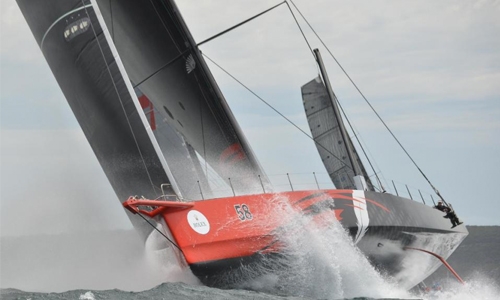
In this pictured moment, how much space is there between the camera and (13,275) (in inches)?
380

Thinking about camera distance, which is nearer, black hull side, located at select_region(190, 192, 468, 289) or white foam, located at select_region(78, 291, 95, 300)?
white foam, located at select_region(78, 291, 95, 300)

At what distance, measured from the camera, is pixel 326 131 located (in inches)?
579

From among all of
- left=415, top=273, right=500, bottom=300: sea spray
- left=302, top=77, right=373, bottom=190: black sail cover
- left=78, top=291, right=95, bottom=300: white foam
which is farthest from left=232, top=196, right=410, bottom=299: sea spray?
left=302, top=77, right=373, bottom=190: black sail cover

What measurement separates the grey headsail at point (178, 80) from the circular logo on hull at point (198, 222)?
5.29ft

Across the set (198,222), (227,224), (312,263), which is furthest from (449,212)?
(198,222)

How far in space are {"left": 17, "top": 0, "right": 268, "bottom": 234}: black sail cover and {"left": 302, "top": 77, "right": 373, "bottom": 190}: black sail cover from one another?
209 inches

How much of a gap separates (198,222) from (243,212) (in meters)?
0.54

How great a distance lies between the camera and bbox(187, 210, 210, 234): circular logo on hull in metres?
7.55

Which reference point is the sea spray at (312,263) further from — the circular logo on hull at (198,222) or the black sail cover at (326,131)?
the black sail cover at (326,131)

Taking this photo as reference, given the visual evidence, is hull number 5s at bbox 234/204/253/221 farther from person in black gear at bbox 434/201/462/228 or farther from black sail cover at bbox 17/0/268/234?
person in black gear at bbox 434/201/462/228

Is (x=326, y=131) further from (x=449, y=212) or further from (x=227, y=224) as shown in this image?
(x=227, y=224)

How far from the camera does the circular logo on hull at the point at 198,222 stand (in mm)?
7555

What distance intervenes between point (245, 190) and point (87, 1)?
9.66ft

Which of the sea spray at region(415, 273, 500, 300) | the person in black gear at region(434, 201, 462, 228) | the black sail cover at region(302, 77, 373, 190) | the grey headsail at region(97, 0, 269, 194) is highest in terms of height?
the grey headsail at region(97, 0, 269, 194)
